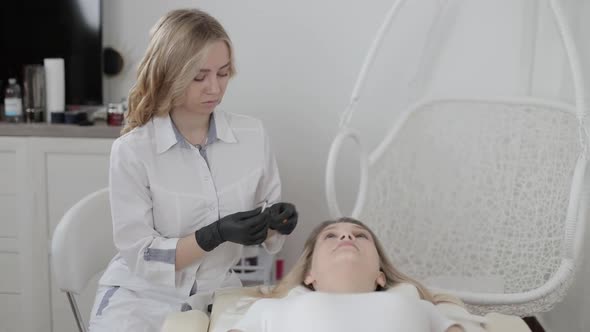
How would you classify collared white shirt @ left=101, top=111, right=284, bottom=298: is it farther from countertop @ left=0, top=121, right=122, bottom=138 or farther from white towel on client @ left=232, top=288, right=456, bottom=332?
countertop @ left=0, top=121, right=122, bottom=138

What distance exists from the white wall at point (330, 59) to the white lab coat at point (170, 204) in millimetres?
788

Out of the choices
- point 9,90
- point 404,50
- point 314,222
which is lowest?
point 314,222

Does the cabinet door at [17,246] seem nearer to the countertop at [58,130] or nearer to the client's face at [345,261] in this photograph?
the countertop at [58,130]

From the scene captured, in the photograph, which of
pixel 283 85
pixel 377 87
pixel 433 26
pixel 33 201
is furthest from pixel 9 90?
pixel 433 26

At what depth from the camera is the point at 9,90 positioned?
2.48 metres

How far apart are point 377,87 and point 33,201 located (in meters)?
1.28

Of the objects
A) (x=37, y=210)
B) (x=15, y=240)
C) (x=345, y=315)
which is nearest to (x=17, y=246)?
(x=15, y=240)

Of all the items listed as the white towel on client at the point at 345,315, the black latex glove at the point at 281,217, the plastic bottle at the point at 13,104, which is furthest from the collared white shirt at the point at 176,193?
the plastic bottle at the point at 13,104

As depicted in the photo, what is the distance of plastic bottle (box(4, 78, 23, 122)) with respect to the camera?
2.47m

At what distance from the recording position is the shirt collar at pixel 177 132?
1.78 m

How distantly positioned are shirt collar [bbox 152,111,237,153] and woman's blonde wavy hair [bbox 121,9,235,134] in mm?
28

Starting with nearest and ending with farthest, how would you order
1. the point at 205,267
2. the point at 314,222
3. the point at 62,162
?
the point at 205,267, the point at 62,162, the point at 314,222

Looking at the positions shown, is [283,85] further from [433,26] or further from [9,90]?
[9,90]

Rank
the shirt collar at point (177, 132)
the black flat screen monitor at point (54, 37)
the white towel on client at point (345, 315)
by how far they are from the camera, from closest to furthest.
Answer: the white towel on client at point (345, 315) < the shirt collar at point (177, 132) < the black flat screen monitor at point (54, 37)
